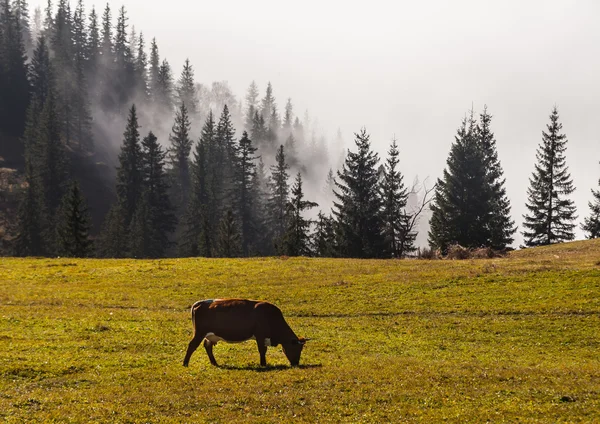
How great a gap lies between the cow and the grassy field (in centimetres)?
81

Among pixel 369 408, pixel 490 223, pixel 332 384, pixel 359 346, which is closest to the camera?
pixel 369 408

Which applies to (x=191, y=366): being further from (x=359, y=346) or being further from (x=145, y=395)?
(x=359, y=346)

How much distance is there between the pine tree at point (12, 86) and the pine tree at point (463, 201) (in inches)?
4204

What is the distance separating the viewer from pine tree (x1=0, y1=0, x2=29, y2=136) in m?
133

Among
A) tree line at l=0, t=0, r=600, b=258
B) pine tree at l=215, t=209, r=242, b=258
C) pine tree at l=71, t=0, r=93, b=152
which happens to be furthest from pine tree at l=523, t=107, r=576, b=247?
pine tree at l=71, t=0, r=93, b=152

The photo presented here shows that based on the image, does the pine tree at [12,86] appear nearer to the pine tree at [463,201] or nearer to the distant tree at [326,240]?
the distant tree at [326,240]

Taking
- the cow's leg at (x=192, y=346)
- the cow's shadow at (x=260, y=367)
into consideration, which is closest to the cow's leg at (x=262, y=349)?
the cow's shadow at (x=260, y=367)

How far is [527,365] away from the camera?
21281 millimetres

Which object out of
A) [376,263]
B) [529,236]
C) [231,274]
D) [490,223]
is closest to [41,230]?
[231,274]

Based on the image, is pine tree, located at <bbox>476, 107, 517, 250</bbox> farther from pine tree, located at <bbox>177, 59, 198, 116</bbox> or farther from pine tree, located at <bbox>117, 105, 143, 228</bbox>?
pine tree, located at <bbox>177, 59, 198, 116</bbox>

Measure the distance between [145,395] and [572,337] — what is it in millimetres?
21339

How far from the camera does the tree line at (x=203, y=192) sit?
252 feet

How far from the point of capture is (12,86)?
136375 mm

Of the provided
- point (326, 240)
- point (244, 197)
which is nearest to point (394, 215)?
point (326, 240)
